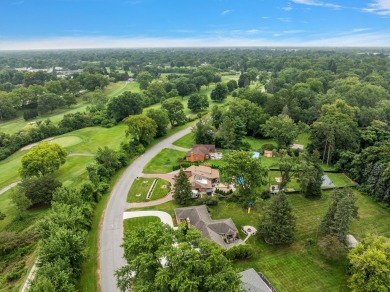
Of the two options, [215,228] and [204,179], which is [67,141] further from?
[215,228]

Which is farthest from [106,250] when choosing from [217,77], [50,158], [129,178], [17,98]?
[217,77]

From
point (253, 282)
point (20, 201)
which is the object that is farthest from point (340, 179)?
point (20, 201)

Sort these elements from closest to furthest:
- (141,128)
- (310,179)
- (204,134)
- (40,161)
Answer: (310,179)
(40,161)
(141,128)
(204,134)

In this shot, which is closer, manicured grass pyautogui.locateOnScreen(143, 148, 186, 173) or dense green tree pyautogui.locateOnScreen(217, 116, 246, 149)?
manicured grass pyautogui.locateOnScreen(143, 148, 186, 173)

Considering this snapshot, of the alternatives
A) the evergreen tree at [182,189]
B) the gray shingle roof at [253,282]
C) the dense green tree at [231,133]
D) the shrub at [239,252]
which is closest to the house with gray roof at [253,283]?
the gray shingle roof at [253,282]

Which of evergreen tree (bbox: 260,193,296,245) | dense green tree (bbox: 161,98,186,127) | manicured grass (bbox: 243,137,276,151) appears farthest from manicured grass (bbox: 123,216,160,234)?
dense green tree (bbox: 161,98,186,127)

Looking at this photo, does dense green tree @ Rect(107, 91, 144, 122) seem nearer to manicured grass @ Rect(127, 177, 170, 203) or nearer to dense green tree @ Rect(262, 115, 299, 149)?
manicured grass @ Rect(127, 177, 170, 203)

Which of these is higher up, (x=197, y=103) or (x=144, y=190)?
(x=197, y=103)
